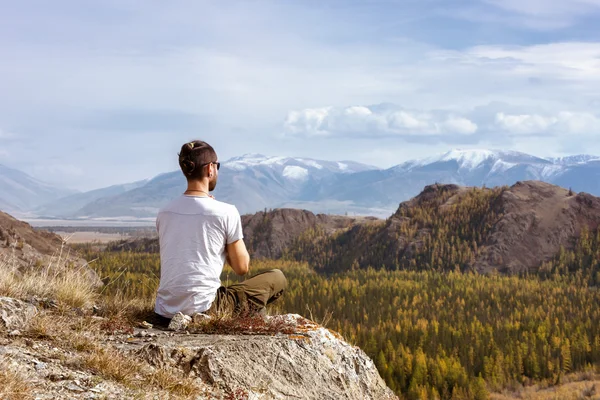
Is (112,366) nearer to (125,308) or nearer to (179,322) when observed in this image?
(179,322)

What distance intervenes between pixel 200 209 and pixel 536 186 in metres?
65.0

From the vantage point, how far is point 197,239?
29.7ft

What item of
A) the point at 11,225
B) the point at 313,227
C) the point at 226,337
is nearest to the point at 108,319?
the point at 226,337

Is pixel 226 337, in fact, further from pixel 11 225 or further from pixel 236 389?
pixel 11 225

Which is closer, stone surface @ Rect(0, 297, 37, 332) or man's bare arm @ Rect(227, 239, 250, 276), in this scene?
stone surface @ Rect(0, 297, 37, 332)

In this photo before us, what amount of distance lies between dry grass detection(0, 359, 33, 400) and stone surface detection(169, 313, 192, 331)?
2958 mm

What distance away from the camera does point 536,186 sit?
69.1m

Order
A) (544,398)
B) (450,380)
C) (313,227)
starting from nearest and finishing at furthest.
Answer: (544,398), (450,380), (313,227)

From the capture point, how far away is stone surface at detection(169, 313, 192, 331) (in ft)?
30.4

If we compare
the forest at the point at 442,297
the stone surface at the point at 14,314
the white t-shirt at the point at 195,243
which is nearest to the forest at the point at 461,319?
the forest at the point at 442,297

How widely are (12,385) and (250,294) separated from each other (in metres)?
4.55

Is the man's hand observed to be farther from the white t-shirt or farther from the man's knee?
the man's knee

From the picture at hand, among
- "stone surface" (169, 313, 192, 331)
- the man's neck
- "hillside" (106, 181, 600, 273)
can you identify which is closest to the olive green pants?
"stone surface" (169, 313, 192, 331)

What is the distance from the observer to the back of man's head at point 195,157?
8.81 m
